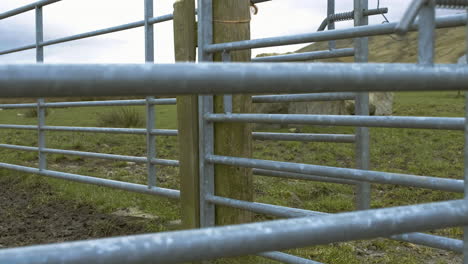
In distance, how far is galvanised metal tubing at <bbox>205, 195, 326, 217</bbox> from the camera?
247cm

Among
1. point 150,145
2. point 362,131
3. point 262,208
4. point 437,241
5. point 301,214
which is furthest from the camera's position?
point 150,145

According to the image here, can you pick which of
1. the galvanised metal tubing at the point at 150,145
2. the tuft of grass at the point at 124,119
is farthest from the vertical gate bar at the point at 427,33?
the tuft of grass at the point at 124,119

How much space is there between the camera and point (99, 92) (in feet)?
2.44

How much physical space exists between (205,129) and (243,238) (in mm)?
2010

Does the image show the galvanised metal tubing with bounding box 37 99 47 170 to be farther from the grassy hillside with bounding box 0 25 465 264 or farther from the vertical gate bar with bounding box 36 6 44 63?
the vertical gate bar with bounding box 36 6 44 63

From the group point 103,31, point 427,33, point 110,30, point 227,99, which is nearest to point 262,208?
point 227,99

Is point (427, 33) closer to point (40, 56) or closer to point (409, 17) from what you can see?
point (409, 17)

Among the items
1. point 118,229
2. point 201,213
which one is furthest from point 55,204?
point 201,213

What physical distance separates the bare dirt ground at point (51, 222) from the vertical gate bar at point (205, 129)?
37.6 inches

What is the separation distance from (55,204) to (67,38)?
5.27ft

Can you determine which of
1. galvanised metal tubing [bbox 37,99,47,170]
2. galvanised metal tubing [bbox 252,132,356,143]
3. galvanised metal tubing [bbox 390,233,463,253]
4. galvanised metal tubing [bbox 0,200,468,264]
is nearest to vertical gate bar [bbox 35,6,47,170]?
galvanised metal tubing [bbox 37,99,47,170]

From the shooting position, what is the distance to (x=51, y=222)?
4125 millimetres

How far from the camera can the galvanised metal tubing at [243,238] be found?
29.3 inches

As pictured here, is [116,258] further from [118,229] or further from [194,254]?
[118,229]
